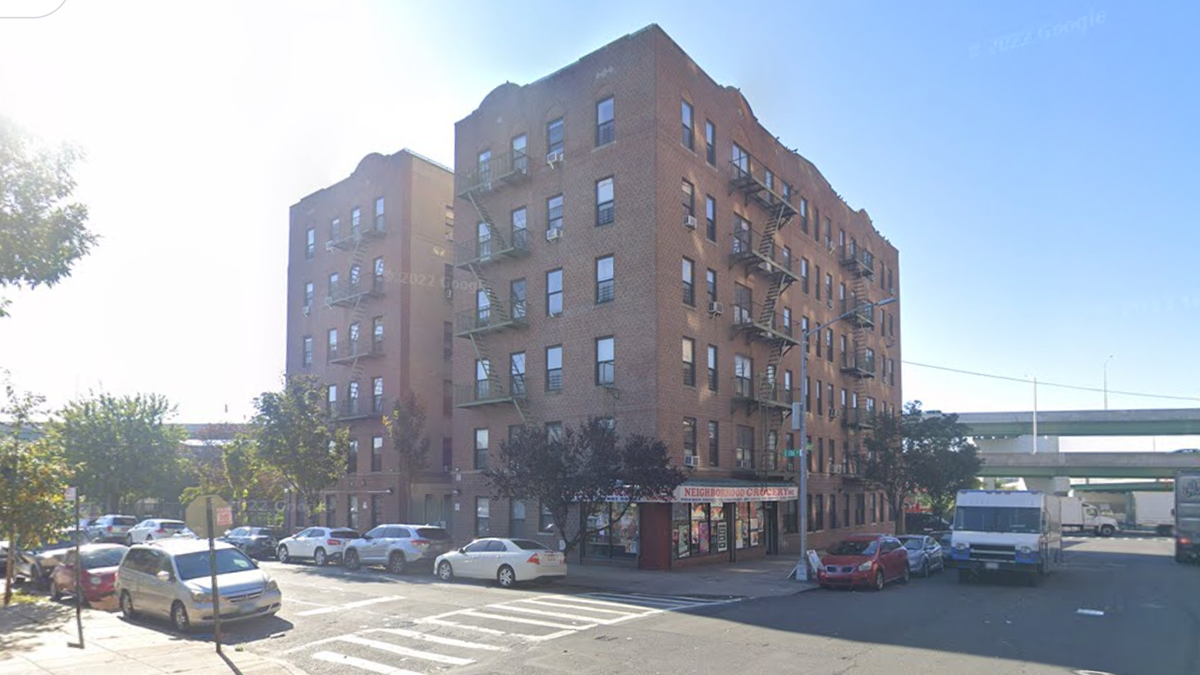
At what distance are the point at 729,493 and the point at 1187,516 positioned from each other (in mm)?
22482

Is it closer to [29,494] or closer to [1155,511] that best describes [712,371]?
[29,494]

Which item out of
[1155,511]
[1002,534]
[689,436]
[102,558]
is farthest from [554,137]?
[1155,511]

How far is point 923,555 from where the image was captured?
2789cm

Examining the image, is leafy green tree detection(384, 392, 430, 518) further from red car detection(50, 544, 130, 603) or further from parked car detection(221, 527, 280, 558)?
red car detection(50, 544, 130, 603)

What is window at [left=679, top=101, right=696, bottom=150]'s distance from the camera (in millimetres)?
31458

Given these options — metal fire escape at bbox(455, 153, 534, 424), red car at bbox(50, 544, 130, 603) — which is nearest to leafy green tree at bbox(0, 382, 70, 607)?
red car at bbox(50, 544, 130, 603)

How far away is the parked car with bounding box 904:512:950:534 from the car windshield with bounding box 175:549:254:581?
4363 centimetres

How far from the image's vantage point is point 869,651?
13219 millimetres

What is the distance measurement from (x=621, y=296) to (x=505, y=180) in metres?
8.06

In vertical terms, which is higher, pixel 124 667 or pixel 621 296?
pixel 621 296

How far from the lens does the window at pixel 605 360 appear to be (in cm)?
3012

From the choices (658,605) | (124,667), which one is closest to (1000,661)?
(658,605)

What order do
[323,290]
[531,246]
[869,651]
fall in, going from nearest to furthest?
1. [869,651]
2. [531,246]
3. [323,290]

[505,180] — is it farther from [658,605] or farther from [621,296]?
[658,605]
